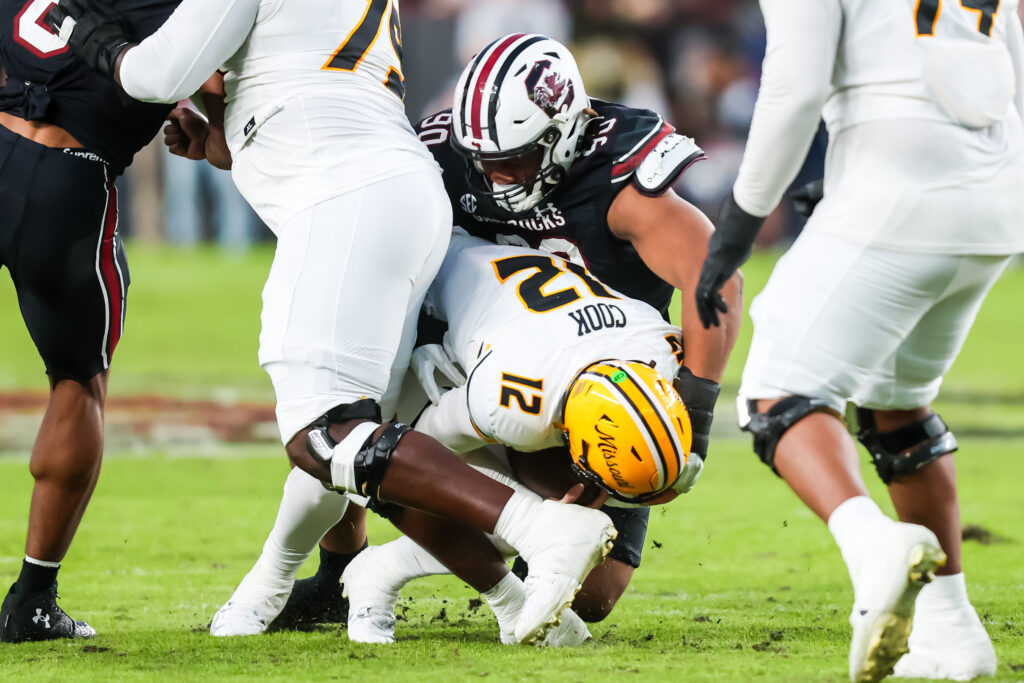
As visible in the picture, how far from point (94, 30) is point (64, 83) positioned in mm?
196

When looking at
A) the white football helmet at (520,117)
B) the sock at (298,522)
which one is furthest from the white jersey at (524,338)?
the sock at (298,522)

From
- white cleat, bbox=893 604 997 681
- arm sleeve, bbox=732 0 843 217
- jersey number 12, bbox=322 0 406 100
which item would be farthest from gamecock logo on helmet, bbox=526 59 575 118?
white cleat, bbox=893 604 997 681

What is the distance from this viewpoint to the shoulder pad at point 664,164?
11.8ft

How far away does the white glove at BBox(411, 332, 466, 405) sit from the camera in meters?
3.73

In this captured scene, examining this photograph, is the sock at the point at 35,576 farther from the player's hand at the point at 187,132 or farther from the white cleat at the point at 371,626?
the player's hand at the point at 187,132

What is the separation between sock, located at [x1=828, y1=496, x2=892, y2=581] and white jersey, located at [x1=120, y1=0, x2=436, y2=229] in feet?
5.01

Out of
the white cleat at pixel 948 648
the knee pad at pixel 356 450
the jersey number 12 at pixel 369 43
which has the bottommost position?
the white cleat at pixel 948 648

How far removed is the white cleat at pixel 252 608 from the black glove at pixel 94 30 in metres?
1.44

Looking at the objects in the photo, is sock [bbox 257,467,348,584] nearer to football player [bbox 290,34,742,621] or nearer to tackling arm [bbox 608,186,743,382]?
football player [bbox 290,34,742,621]

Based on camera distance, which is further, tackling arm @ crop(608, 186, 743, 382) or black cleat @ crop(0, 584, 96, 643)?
black cleat @ crop(0, 584, 96, 643)

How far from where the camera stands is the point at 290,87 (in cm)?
359

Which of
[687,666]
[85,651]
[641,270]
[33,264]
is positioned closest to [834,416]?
[687,666]

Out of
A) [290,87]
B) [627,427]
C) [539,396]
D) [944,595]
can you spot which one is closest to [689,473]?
[627,427]

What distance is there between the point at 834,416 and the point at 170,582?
2.50 m
